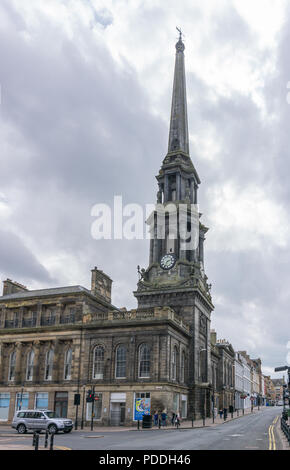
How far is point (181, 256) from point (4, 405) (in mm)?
27562

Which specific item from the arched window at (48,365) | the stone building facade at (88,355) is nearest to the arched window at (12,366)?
the stone building facade at (88,355)

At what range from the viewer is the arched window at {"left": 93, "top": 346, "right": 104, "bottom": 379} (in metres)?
47.1

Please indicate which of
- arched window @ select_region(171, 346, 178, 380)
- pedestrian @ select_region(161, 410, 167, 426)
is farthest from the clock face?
pedestrian @ select_region(161, 410, 167, 426)

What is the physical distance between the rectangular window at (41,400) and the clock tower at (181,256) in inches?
585

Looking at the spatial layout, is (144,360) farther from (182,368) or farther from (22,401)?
(22,401)

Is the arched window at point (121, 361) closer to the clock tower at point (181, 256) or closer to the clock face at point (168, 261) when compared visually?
the clock tower at point (181, 256)

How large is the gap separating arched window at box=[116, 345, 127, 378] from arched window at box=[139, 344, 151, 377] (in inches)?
68.1

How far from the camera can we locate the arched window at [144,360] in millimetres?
45222

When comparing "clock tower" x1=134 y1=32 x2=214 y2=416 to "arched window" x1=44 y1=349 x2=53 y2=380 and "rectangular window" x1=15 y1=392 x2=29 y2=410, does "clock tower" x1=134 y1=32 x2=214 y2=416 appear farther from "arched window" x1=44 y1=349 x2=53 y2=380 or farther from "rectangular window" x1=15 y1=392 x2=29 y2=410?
"rectangular window" x1=15 y1=392 x2=29 y2=410

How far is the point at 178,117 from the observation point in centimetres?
7225

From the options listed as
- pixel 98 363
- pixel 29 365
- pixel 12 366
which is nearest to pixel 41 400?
pixel 29 365

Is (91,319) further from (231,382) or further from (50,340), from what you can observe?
(231,382)
